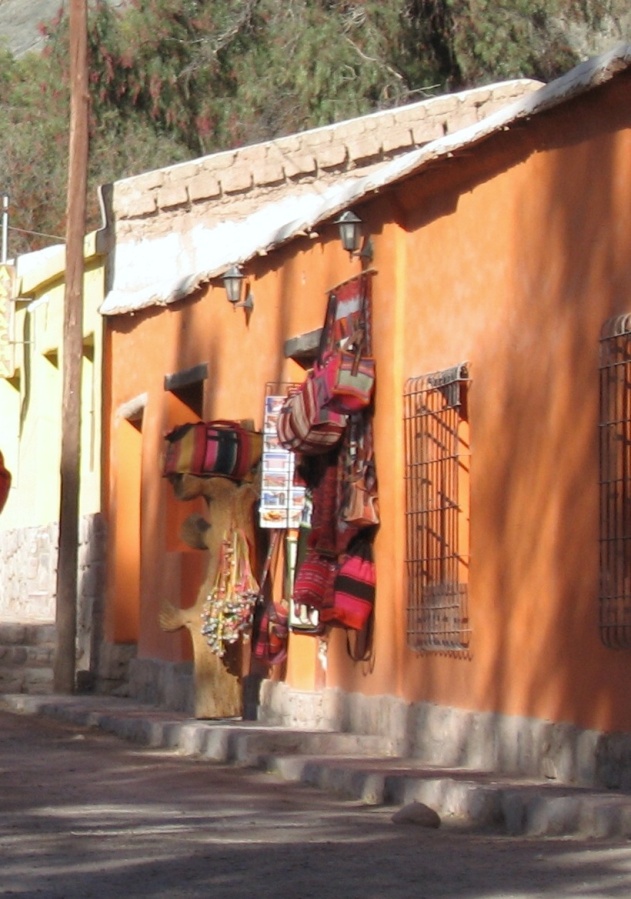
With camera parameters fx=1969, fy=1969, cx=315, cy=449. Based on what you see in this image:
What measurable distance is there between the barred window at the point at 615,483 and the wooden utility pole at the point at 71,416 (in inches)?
346

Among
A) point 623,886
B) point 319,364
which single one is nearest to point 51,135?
point 319,364

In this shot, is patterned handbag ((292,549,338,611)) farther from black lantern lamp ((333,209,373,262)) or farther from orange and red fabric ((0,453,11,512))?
orange and red fabric ((0,453,11,512))

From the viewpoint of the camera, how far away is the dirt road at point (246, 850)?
6188 mm

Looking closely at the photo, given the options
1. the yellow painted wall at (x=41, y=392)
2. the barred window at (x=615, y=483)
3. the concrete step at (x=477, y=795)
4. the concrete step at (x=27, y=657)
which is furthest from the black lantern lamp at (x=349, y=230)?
the concrete step at (x=27, y=657)

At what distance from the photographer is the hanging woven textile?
12609 millimetres

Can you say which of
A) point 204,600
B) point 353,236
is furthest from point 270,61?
point 353,236

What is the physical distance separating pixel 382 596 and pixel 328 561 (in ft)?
1.55

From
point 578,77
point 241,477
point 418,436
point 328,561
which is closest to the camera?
point 578,77

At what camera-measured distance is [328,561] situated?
11508mm

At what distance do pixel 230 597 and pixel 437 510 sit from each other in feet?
8.48

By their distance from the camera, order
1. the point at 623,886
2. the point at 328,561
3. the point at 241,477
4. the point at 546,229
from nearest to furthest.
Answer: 1. the point at 623,886
2. the point at 546,229
3. the point at 328,561
4. the point at 241,477

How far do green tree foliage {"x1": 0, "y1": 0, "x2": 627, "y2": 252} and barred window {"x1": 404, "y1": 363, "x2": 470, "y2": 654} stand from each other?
17.5 m

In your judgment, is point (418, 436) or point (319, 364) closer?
point (418, 436)

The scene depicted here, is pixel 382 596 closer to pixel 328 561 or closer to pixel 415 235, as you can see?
pixel 328 561
